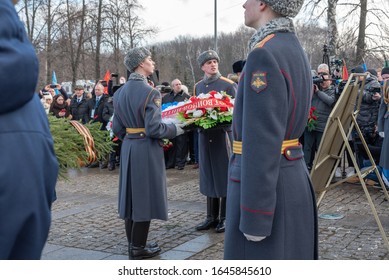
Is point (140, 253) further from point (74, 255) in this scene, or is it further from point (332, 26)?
point (332, 26)

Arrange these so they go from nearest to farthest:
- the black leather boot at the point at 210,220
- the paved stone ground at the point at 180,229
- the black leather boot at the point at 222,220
→ the paved stone ground at the point at 180,229 < the black leather boot at the point at 222,220 < the black leather boot at the point at 210,220

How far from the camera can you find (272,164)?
278 centimetres

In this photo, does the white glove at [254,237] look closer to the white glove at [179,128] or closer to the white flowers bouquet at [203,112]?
the white glove at [179,128]

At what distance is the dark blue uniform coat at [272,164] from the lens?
276 centimetres

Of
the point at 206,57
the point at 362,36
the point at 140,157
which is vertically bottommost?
the point at 140,157

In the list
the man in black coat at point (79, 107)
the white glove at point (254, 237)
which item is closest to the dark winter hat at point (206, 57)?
the white glove at point (254, 237)

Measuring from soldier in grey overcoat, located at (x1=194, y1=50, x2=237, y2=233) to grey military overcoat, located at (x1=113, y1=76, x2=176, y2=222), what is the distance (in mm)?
987

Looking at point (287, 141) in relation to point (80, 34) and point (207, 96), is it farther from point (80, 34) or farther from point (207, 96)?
point (80, 34)

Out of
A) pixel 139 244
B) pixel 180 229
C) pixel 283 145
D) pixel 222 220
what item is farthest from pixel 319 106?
pixel 283 145

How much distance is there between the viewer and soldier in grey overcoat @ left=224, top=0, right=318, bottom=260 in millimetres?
2760

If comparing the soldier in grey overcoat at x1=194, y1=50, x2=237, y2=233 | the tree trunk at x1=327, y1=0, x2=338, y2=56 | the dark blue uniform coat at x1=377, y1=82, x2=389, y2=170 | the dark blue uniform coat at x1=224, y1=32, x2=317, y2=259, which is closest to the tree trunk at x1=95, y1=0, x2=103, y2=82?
the tree trunk at x1=327, y1=0, x2=338, y2=56

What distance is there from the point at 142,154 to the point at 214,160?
4.16ft

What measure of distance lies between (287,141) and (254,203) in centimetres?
45

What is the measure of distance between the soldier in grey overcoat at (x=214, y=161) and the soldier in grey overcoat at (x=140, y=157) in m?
0.97
